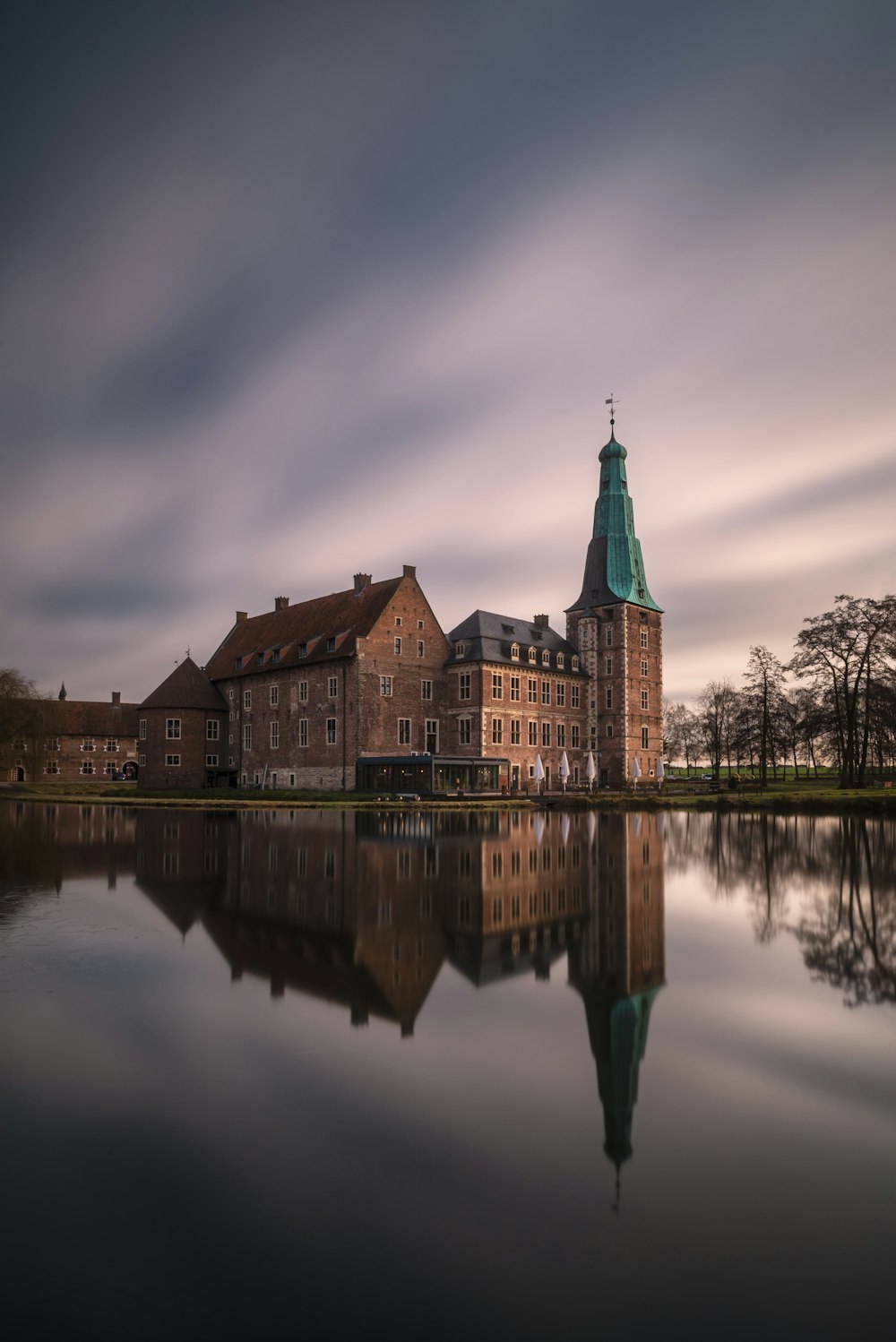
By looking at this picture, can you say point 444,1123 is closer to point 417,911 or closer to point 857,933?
point 417,911

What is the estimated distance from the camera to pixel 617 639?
67875 millimetres

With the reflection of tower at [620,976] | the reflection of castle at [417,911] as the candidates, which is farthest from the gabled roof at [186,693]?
the reflection of tower at [620,976]

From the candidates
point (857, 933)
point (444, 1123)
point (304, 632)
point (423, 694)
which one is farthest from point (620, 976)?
point (304, 632)

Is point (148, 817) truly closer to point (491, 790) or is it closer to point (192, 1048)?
point (491, 790)

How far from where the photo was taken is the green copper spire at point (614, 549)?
69.4m

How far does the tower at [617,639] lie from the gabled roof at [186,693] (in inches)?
1166

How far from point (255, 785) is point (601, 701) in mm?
27685

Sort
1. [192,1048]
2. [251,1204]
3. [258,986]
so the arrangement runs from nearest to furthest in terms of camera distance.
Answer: [251,1204]
[192,1048]
[258,986]

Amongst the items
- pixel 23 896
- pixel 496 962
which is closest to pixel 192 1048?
pixel 496 962

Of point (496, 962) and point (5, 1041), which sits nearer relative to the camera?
point (5, 1041)

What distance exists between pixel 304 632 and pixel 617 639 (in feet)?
81.6

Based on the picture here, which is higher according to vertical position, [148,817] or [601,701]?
[601,701]

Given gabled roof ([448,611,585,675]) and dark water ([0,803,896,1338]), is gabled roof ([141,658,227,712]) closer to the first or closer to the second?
gabled roof ([448,611,585,675])

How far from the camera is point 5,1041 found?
265 inches
